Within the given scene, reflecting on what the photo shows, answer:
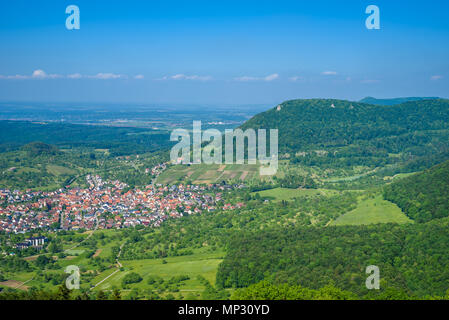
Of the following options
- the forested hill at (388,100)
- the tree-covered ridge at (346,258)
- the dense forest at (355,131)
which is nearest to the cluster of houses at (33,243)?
the tree-covered ridge at (346,258)

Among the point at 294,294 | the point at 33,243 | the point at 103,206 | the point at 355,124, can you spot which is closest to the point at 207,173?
the point at 103,206

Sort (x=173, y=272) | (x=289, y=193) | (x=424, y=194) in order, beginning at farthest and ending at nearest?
(x=289, y=193) < (x=424, y=194) < (x=173, y=272)

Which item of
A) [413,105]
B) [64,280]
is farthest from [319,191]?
[413,105]

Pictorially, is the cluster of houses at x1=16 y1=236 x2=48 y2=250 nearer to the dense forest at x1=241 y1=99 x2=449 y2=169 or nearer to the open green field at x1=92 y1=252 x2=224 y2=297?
the open green field at x1=92 y1=252 x2=224 y2=297

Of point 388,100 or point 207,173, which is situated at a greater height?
point 388,100

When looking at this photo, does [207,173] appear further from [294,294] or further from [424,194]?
[294,294]
